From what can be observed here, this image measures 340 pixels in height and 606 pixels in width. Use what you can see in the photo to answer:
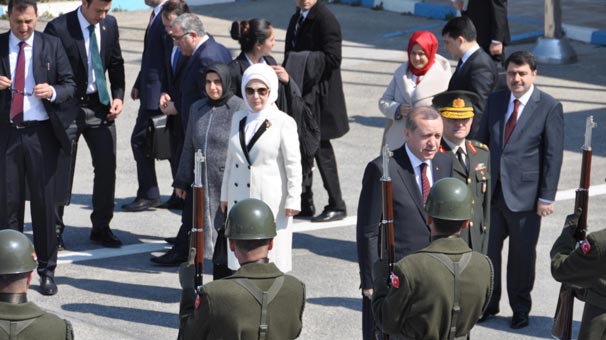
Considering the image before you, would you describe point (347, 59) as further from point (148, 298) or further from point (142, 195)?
point (148, 298)

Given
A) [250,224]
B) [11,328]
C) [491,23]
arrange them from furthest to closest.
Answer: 1. [491,23]
2. [250,224]
3. [11,328]

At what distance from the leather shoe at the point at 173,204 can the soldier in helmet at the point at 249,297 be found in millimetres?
5851

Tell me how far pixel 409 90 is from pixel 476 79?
54cm

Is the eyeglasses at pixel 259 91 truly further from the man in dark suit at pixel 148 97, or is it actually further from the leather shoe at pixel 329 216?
the leather shoe at pixel 329 216

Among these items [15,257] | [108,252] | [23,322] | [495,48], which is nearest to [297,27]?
[108,252]

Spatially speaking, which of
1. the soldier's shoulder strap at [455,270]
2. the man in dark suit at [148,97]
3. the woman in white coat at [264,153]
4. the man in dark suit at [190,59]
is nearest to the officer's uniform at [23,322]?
the soldier's shoulder strap at [455,270]

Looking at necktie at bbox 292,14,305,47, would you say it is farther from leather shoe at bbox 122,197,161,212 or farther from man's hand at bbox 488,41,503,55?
man's hand at bbox 488,41,503,55

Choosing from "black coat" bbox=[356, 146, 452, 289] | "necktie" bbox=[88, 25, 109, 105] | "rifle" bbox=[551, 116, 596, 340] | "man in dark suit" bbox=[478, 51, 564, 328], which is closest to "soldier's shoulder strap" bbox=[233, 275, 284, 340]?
"black coat" bbox=[356, 146, 452, 289]

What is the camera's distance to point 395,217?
6996mm

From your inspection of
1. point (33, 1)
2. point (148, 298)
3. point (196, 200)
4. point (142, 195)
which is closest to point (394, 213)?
point (196, 200)

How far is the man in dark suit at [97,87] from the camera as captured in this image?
33.2 feet

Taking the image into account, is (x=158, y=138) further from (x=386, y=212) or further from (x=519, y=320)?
(x=386, y=212)

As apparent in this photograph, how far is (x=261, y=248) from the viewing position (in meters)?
5.64

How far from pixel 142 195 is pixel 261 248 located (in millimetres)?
6097
